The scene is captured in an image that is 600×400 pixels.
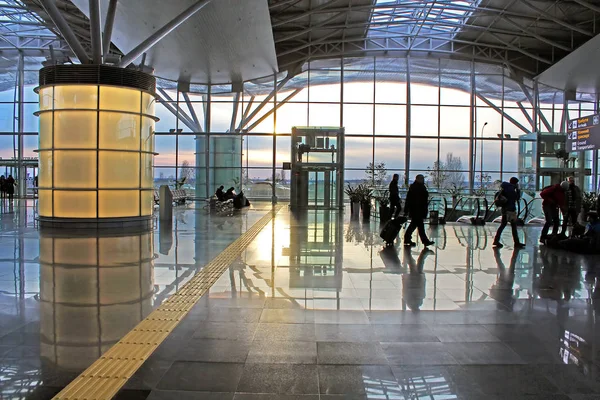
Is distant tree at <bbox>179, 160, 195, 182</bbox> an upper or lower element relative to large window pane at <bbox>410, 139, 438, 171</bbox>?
lower

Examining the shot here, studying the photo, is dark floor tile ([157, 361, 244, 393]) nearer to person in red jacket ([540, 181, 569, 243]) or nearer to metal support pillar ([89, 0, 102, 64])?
person in red jacket ([540, 181, 569, 243])

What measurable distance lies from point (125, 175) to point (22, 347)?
8.86 meters

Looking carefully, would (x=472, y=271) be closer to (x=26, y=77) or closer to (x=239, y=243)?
(x=239, y=243)

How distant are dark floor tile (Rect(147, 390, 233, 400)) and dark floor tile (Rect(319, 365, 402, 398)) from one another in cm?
59

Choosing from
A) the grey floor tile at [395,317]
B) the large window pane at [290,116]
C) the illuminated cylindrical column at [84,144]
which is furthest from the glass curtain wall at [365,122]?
the grey floor tile at [395,317]

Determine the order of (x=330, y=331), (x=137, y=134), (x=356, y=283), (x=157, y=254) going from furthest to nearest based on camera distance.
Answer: (x=137, y=134) < (x=157, y=254) < (x=356, y=283) < (x=330, y=331)

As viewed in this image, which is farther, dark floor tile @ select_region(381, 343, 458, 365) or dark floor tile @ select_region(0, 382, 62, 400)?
dark floor tile @ select_region(381, 343, 458, 365)

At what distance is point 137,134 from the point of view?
12.2m

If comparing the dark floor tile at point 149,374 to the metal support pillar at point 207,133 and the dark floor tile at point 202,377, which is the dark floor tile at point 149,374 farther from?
the metal support pillar at point 207,133

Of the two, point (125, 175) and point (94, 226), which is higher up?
point (125, 175)

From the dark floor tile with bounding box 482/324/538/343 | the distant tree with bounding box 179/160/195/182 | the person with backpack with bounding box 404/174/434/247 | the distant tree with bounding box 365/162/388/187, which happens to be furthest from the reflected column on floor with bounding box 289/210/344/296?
the distant tree with bounding box 179/160/195/182

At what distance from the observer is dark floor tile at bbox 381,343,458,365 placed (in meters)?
3.41

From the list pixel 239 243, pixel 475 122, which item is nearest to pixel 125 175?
pixel 239 243

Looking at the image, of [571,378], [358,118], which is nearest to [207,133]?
[358,118]
